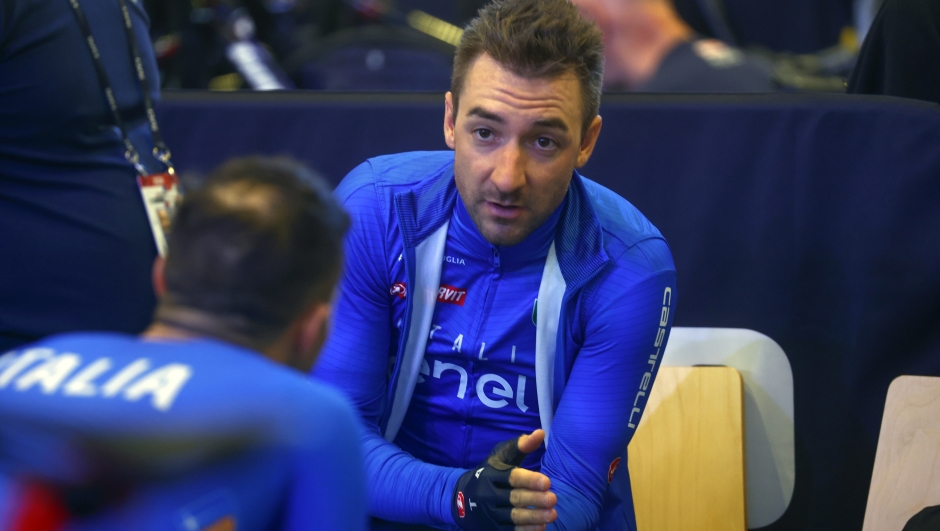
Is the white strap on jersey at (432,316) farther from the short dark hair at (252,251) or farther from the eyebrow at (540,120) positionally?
the short dark hair at (252,251)

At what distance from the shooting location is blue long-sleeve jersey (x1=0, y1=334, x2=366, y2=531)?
866 millimetres

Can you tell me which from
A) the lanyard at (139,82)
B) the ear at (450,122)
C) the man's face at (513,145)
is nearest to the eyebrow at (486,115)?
the man's face at (513,145)

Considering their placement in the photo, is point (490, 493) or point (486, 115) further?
point (486, 115)

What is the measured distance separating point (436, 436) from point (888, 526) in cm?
108

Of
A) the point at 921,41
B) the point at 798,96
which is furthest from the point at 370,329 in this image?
the point at 921,41

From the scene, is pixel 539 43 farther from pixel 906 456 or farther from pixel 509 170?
pixel 906 456

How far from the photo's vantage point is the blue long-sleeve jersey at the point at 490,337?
1650mm

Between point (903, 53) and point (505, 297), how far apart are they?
1202 mm

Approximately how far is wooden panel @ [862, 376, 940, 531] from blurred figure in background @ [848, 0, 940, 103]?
70 cm

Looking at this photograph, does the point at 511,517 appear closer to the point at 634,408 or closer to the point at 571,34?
the point at 634,408

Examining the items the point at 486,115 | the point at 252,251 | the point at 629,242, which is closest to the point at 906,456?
the point at 629,242

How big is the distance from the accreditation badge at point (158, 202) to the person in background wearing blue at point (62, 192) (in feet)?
0.10

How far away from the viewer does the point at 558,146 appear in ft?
5.29

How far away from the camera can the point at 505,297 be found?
172cm
